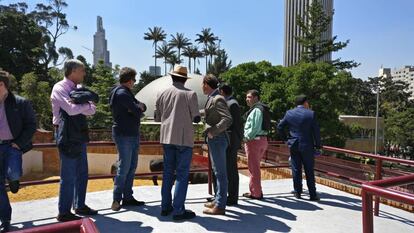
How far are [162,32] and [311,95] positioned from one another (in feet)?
183

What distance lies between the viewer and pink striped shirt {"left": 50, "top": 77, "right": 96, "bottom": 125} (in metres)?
4.00

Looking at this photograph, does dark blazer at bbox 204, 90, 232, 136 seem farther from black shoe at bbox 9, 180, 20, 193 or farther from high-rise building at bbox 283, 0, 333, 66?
high-rise building at bbox 283, 0, 333, 66

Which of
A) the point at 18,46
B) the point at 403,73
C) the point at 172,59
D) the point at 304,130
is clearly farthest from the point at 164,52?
the point at 403,73

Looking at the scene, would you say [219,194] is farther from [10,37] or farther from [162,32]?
[162,32]

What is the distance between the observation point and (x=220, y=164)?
4.69 m

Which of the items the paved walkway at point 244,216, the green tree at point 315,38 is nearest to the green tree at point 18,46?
the green tree at point 315,38

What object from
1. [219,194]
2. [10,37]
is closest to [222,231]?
[219,194]

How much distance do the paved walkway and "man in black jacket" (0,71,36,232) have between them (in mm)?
642

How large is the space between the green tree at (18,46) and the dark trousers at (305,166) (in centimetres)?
4032

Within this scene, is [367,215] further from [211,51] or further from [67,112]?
[211,51]

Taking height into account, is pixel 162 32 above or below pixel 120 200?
above

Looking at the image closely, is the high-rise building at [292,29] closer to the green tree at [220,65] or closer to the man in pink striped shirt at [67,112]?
the green tree at [220,65]

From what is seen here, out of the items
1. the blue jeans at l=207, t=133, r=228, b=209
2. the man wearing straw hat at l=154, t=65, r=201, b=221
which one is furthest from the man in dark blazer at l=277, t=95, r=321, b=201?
the man wearing straw hat at l=154, t=65, r=201, b=221

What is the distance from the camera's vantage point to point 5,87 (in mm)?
3662
